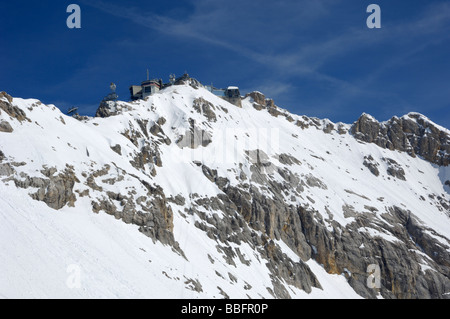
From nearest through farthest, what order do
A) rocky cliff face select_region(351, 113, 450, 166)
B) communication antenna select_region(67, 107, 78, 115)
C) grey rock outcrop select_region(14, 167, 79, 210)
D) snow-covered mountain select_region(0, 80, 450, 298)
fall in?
snow-covered mountain select_region(0, 80, 450, 298) < grey rock outcrop select_region(14, 167, 79, 210) < communication antenna select_region(67, 107, 78, 115) < rocky cliff face select_region(351, 113, 450, 166)

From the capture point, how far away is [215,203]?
104 meters

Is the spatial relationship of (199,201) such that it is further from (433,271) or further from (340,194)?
(433,271)

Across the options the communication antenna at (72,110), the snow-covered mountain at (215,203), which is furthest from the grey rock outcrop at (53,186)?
the communication antenna at (72,110)

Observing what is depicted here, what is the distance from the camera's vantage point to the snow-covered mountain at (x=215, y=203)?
6456 centimetres

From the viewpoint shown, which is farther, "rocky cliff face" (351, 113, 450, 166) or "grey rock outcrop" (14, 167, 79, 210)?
"rocky cliff face" (351, 113, 450, 166)

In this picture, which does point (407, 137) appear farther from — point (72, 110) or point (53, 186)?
point (53, 186)

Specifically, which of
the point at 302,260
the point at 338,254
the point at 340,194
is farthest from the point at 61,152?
the point at 340,194

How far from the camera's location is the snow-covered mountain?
6456 cm

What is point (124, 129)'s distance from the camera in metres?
104

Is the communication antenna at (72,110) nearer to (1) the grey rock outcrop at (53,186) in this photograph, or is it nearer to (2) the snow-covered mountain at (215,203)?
Answer: (2) the snow-covered mountain at (215,203)

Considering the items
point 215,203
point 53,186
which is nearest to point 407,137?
point 215,203

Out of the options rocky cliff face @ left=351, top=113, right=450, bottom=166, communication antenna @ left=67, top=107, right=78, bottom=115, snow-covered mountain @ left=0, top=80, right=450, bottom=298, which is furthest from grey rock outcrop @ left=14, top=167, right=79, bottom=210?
rocky cliff face @ left=351, top=113, right=450, bottom=166

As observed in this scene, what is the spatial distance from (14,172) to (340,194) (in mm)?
84927

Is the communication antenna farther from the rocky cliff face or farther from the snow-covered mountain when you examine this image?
the rocky cliff face
